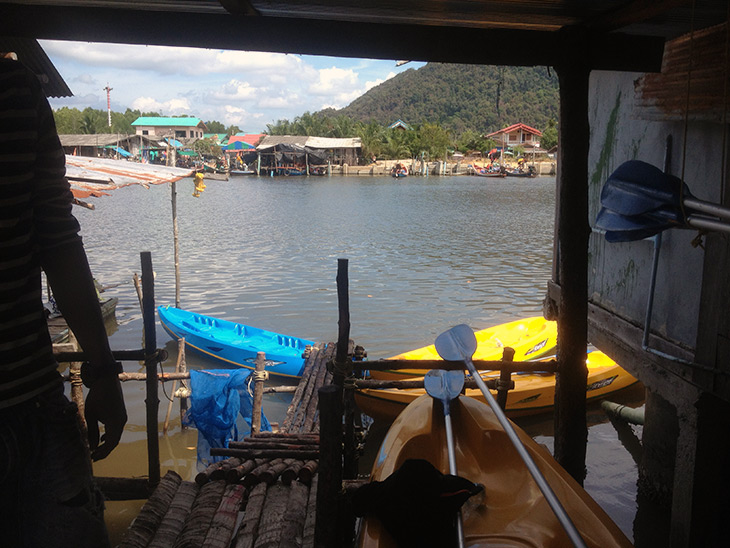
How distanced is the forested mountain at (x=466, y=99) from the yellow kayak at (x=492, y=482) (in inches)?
4611

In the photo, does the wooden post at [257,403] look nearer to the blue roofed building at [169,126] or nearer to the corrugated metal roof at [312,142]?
the corrugated metal roof at [312,142]

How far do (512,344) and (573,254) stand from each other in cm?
616

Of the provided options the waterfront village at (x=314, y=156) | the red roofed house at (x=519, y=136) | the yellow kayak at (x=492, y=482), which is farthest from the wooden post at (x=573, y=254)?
the red roofed house at (x=519, y=136)

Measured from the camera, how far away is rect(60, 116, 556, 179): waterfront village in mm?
67750

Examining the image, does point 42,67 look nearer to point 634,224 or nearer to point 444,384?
point 444,384

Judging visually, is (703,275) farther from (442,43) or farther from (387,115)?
(387,115)

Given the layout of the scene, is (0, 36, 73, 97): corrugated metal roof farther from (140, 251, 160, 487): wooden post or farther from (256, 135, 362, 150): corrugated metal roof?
(256, 135, 362, 150): corrugated metal roof

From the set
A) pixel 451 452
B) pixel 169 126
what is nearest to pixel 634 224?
pixel 451 452

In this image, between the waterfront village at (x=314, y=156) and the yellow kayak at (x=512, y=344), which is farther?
the waterfront village at (x=314, y=156)

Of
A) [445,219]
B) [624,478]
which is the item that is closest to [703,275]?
[624,478]

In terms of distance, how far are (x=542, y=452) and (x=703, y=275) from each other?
5.35 ft

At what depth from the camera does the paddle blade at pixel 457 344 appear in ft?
15.1

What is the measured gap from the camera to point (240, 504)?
412cm

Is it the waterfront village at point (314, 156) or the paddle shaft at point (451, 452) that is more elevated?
the waterfront village at point (314, 156)
